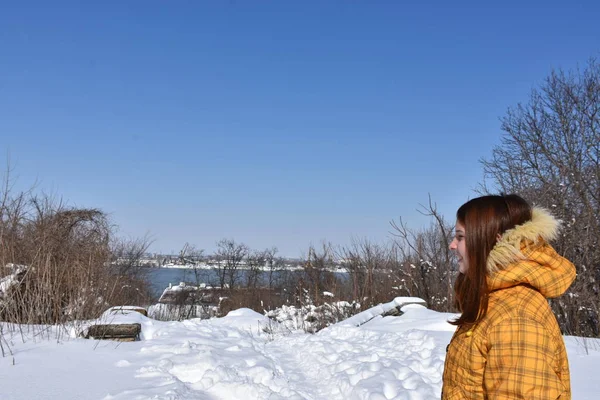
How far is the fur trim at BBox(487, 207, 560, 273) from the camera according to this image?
6.06 feet

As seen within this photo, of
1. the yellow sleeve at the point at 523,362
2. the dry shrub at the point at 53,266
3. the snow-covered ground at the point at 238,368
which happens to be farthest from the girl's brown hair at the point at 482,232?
the dry shrub at the point at 53,266

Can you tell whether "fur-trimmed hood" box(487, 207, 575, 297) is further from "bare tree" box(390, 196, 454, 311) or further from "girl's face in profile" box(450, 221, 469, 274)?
"bare tree" box(390, 196, 454, 311)

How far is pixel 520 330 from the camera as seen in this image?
68.2 inches

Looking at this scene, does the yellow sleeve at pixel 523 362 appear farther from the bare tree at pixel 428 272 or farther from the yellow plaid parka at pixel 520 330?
the bare tree at pixel 428 272

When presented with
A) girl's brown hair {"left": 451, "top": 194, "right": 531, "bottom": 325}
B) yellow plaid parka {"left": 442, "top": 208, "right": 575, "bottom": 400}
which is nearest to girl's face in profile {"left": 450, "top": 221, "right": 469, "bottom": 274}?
girl's brown hair {"left": 451, "top": 194, "right": 531, "bottom": 325}

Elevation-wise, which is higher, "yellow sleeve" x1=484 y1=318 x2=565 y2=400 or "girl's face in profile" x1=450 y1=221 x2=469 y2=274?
"girl's face in profile" x1=450 y1=221 x2=469 y2=274

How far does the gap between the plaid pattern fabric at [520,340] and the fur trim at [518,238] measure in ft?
0.09

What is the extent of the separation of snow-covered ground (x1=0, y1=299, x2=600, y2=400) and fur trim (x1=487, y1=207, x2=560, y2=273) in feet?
11.7

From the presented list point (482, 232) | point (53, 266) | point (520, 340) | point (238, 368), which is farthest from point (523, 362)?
point (53, 266)

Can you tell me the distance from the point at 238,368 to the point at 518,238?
5126 millimetres

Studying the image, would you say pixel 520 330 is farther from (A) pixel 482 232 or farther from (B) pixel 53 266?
(B) pixel 53 266

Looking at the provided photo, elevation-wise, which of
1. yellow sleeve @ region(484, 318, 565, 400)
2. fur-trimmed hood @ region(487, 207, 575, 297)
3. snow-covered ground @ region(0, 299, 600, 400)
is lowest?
snow-covered ground @ region(0, 299, 600, 400)

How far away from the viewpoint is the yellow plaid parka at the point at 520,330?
1700mm

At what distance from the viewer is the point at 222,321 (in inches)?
504
